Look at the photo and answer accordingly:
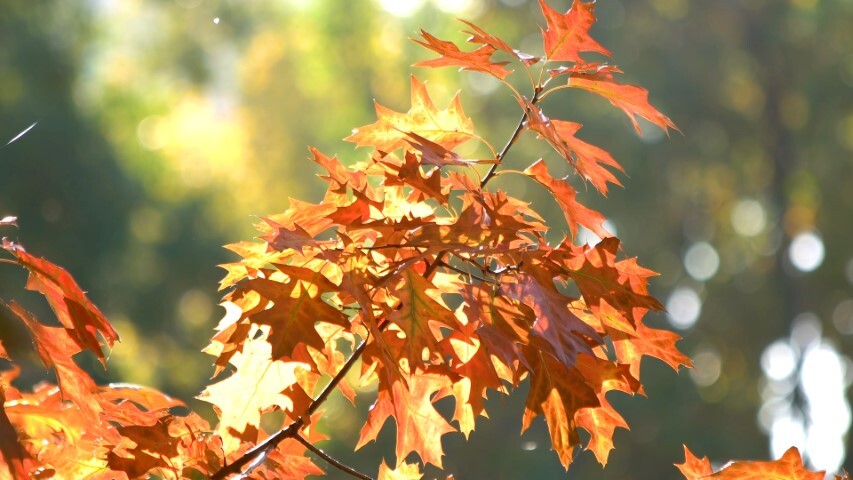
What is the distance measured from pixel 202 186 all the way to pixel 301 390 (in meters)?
7.73

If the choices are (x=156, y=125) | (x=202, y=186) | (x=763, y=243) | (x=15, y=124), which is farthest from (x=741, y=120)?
(x=15, y=124)

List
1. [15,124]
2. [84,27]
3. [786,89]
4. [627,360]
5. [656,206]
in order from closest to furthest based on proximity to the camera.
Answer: [627,360], [15,124], [84,27], [656,206], [786,89]

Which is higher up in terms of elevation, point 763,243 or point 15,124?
point 15,124

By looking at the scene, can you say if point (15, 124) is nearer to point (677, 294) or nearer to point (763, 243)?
point (677, 294)

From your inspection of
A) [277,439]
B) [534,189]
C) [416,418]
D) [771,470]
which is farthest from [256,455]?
[534,189]

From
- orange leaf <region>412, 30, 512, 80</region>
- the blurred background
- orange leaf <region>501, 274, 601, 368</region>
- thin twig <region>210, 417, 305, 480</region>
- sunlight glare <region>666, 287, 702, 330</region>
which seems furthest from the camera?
sunlight glare <region>666, 287, 702, 330</region>

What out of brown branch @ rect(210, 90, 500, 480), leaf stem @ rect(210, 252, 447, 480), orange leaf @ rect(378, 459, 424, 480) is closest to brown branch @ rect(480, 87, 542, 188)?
brown branch @ rect(210, 90, 500, 480)

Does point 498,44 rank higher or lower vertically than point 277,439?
higher

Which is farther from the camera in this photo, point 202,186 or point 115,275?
point 202,186

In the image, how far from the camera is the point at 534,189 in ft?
27.9

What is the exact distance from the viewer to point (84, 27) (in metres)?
7.99

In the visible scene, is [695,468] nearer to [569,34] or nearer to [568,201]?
[568,201]

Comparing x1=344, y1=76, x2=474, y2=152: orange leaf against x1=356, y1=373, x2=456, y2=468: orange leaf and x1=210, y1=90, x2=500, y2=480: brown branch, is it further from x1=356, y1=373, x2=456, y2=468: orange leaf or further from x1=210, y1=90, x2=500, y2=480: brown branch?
x1=356, y1=373, x2=456, y2=468: orange leaf

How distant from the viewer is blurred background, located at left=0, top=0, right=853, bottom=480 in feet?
22.9
